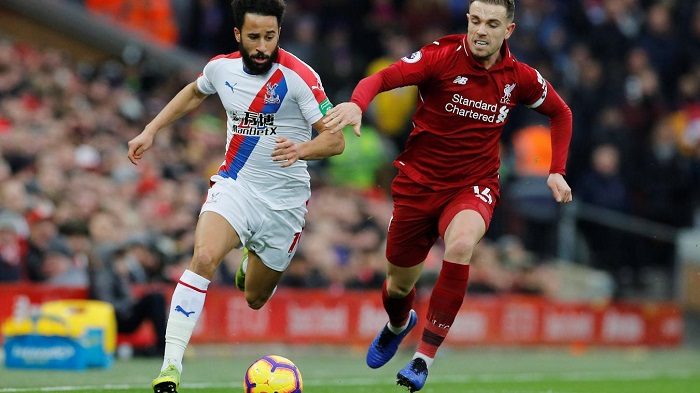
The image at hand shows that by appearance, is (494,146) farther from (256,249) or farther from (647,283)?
(647,283)

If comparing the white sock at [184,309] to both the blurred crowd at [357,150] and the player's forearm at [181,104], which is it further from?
the blurred crowd at [357,150]

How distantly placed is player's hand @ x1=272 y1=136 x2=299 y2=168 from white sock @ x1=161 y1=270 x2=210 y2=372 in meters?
1.07

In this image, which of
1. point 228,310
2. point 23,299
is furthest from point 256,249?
point 228,310

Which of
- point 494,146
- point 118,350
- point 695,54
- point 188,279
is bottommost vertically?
point 118,350

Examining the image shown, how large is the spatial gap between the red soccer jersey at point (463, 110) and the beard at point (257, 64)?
3.02 ft

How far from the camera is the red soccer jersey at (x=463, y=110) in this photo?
962 centimetres

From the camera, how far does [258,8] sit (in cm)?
905

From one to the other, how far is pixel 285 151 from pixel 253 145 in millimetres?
1134

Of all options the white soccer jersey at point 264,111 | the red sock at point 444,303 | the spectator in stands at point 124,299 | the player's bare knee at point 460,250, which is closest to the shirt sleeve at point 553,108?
the player's bare knee at point 460,250

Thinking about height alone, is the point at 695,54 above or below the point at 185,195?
above

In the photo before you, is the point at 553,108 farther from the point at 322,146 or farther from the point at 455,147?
the point at 322,146

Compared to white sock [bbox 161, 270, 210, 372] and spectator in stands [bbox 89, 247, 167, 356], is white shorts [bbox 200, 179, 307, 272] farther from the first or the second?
spectator in stands [bbox 89, 247, 167, 356]

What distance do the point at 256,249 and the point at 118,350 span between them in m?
5.48

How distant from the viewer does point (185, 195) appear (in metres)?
17.3
